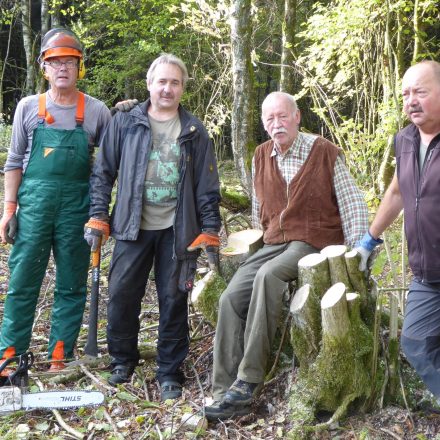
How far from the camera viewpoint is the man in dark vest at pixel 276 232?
133 inches

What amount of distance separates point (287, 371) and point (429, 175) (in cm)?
159

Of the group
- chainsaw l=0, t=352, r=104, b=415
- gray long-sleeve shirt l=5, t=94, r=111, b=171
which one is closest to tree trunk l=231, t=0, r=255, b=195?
gray long-sleeve shirt l=5, t=94, r=111, b=171

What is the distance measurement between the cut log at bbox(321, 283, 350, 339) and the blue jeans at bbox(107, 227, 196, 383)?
103 centimetres

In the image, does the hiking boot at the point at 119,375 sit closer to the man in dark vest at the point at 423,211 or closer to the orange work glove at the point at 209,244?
the orange work glove at the point at 209,244

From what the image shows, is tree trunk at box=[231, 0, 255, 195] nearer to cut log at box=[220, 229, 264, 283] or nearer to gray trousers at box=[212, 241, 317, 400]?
cut log at box=[220, 229, 264, 283]

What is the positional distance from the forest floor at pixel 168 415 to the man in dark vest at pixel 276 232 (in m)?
0.17

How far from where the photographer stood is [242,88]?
A: 791cm

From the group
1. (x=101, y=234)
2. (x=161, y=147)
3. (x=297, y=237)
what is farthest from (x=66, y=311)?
(x=297, y=237)

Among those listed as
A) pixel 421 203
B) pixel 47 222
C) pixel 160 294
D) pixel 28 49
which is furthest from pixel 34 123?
pixel 28 49

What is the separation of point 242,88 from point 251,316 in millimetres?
5126

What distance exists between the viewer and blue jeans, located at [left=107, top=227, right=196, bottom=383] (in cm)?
379

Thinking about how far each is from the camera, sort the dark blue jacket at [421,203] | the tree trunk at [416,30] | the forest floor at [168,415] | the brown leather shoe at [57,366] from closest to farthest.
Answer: the dark blue jacket at [421,203] < the forest floor at [168,415] < the brown leather shoe at [57,366] < the tree trunk at [416,30]

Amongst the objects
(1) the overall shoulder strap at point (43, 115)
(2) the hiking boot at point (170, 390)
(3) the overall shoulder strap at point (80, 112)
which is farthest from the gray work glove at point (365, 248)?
(1) the overall shoulder strap at point (43, 115)

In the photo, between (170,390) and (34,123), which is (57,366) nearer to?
(170,390)
